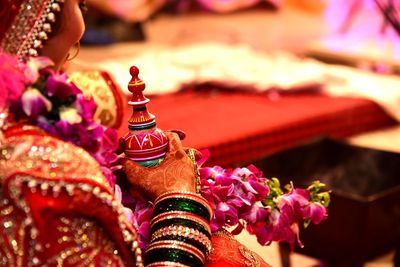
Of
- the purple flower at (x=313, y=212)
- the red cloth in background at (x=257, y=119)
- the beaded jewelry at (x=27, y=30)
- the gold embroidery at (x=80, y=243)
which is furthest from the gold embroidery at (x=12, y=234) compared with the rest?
the red cloth in background at (x=257, y=119)

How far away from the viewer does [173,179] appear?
100 cm

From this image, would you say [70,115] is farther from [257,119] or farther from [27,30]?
[257,119]

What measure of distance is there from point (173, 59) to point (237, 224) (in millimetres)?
2062

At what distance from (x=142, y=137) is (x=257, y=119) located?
1.46 metres

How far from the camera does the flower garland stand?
93 centimetres

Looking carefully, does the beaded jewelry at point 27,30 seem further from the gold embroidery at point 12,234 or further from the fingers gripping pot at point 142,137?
the gold embroidery at point 12,234

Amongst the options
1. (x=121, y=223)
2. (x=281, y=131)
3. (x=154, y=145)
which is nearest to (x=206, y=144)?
(x=281, y=131)

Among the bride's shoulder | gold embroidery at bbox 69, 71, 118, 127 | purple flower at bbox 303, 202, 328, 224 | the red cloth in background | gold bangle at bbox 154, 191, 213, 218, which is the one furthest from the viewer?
the red cloth in background

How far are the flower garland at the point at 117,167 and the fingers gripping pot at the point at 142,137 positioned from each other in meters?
0.03

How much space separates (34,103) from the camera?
3.01 feet

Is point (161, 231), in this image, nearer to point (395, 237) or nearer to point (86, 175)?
point (86, 175)

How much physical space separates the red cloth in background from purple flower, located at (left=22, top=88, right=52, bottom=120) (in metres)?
1.22

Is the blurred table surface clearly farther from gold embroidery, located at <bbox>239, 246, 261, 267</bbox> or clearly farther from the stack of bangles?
the stack of bangles

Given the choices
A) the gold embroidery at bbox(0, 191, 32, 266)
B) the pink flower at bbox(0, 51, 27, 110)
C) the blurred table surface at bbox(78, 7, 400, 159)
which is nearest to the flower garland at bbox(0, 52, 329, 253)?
the pink flower at bbox(0, 51, 27, 110)
